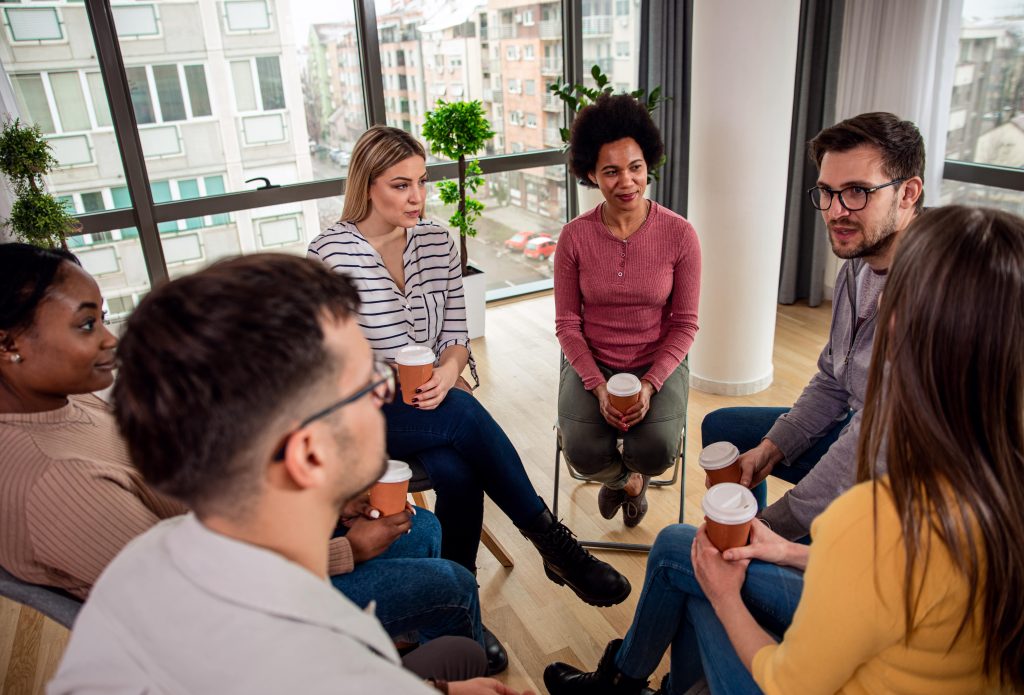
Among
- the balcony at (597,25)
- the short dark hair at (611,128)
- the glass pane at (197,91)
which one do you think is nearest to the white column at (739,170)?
the short dark hair at (611,128)

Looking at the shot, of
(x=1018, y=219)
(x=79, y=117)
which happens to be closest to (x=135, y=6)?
(x=79, y=117)

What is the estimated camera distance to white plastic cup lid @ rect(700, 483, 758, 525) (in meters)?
1.30

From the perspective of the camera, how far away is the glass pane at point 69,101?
11.6ft

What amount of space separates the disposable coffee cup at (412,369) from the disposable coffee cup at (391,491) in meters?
0.28

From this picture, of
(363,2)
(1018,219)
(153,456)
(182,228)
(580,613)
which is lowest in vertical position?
(580,613)

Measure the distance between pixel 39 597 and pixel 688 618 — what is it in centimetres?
118

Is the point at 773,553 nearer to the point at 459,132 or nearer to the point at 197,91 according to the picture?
the point at 459,132

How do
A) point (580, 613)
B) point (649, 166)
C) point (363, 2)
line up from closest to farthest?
1. point (580, 613)
2. point (649, 166)
3. point (363, 2)

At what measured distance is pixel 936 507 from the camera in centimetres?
94

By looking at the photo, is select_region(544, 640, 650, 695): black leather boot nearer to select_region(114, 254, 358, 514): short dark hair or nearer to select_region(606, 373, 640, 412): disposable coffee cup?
select_region(606, 373, 640, 412): disposable coffee cup

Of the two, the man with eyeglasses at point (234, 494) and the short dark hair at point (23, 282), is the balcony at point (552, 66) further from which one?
the man with eyeglasses at point (234, 494)

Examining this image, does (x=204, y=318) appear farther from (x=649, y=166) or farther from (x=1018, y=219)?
(x=649, y=166)

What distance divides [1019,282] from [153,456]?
109 centimetres

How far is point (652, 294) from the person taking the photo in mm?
2322
